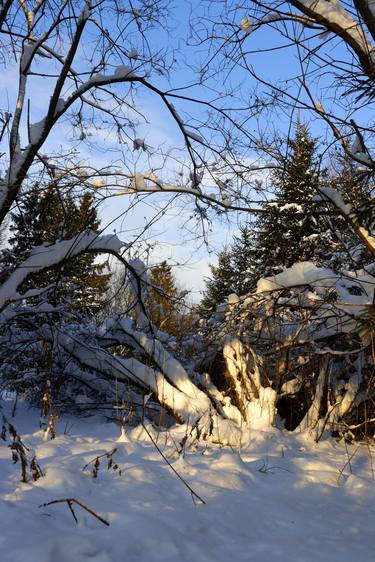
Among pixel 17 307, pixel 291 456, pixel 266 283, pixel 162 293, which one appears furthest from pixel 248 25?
pixel 17 307

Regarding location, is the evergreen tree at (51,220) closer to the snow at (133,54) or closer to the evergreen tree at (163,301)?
the evergreen tree at (163,301)

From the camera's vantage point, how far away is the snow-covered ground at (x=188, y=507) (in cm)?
183

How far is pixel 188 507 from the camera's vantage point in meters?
2.35

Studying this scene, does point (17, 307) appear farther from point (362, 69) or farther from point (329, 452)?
point (362, 69)

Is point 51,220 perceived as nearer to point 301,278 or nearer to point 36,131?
point 36,131

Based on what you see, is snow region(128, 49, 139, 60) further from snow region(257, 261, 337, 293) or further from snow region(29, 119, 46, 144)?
snow region(257, 261, 337, 293)

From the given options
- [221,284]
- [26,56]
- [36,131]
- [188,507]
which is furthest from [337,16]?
[221,284]

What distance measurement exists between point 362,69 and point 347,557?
2784mm

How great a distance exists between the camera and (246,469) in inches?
122

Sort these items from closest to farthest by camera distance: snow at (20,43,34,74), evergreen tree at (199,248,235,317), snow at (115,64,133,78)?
snow at (20,43,34,74) → snow at (115,64,133,78) → evergreen tree at (199,248,235,317)

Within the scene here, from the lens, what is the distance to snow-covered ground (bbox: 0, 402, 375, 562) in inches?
71.9

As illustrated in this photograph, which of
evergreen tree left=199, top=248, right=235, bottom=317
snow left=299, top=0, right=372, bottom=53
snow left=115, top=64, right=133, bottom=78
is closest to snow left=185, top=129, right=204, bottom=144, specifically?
snow left=115, top=64, right=133, bottom=78

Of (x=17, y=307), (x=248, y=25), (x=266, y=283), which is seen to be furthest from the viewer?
(x=17, y=307)

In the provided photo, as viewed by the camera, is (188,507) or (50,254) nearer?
(188,507)
